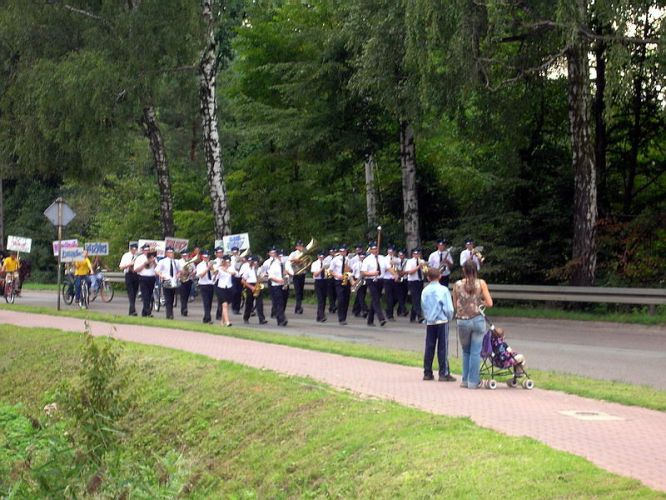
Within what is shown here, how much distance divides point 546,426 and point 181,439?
540cm

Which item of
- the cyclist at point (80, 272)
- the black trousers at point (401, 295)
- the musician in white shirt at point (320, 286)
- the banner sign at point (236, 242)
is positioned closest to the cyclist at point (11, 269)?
the cyclist at point (80, 272)

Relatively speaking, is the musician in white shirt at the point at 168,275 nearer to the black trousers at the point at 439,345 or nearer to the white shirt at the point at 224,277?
the white shirt at the point at 224,277

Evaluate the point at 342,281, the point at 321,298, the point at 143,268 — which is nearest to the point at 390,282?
the point at 342,281

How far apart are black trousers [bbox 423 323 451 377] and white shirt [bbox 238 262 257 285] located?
12791 mm

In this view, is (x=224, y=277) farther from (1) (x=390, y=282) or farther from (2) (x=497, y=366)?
(2) (x=497, y=366)

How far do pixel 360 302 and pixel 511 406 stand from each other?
55.6 feet

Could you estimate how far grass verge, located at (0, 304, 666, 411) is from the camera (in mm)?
14500

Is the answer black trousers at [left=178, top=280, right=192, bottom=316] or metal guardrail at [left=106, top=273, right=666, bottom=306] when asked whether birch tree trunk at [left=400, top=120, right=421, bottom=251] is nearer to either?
metal guardrail at [left=106, top=273, right=666, bottom=306]

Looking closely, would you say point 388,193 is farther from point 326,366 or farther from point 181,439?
point 181,439

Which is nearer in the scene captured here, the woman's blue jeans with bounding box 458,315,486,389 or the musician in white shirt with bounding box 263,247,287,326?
the woman's blue jeans with bounding box 458,315,486,389

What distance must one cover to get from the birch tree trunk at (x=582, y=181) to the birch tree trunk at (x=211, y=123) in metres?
12.9

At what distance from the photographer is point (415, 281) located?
29.0 metres

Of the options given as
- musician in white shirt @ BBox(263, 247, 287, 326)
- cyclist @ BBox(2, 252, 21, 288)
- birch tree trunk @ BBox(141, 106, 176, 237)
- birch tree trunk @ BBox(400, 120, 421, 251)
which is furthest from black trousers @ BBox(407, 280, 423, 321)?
cyclist @ BBox(2, 252, 21, 288)

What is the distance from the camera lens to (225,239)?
118 ft
